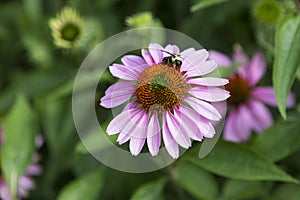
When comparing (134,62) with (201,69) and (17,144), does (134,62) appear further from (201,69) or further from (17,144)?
(17,144)

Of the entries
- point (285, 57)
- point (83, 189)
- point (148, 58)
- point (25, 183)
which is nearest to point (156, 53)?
point (148, 58)

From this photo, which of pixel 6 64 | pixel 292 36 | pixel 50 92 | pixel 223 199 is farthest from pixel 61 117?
pixel 292 36

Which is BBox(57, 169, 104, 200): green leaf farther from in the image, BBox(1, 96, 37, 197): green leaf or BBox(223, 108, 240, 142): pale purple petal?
BBox(223, 108, 240, 142): pale purple petal

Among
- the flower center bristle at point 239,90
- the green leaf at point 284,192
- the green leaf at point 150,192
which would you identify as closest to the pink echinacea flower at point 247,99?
the flower center bristle at point 239,90

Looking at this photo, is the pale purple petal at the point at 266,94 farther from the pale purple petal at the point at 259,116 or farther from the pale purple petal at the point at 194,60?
the pale purple petal at the point at 194,60

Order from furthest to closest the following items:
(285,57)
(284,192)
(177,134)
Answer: (284,192), (285,57), (177,134)

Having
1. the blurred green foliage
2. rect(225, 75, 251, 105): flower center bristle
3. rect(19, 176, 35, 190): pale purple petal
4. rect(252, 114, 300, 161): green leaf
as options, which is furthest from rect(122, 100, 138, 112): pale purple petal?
rect(19, 176, 35, 190): pale purple petal

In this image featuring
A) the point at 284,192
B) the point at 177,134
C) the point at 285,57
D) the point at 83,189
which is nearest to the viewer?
the point at 177,134
